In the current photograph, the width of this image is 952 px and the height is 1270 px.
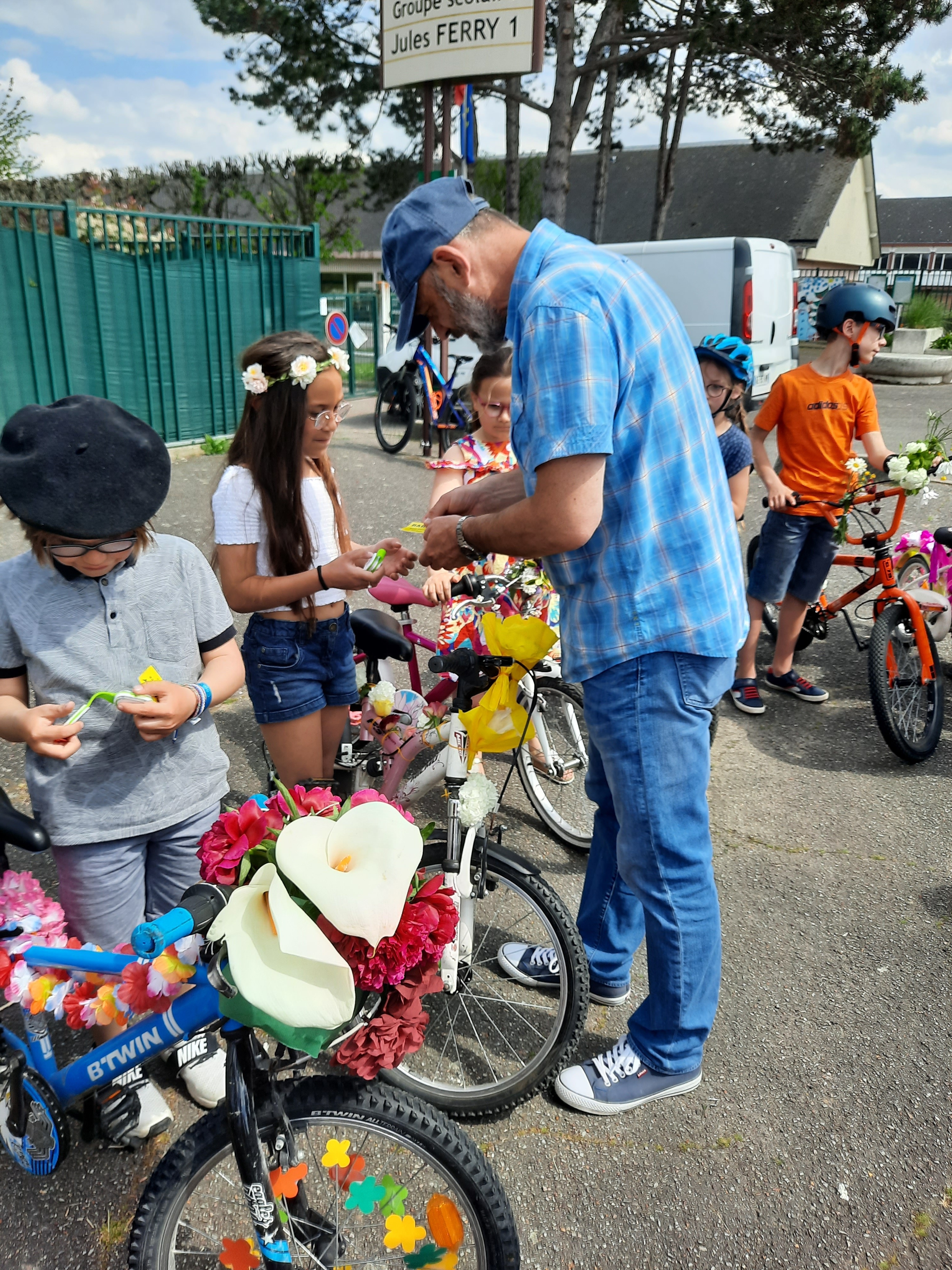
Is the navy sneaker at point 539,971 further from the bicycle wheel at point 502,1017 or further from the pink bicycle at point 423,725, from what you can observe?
the pink bicycle at point 423,725

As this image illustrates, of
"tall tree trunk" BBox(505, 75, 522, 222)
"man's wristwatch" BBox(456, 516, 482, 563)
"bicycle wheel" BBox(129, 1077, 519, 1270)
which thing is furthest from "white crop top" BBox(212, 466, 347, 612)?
"tall tree trunk" BBox(505, 75, 522, 222)

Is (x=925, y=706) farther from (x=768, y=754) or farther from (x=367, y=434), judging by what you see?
(x=367, y=434)

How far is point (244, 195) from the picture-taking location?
18094 mm

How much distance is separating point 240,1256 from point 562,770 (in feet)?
7.19

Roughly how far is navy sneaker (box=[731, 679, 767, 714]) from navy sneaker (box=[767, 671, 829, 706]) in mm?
199

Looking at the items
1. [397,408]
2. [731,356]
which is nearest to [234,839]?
[731,356]

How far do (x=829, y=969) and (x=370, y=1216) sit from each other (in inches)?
74.1

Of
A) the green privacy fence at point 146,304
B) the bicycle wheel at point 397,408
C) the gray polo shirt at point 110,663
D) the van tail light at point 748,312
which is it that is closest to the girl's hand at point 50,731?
the gray polo shirt at point 110,663

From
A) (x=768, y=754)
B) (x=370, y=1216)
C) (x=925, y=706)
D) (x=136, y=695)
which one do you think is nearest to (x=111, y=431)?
(x=136, y=695)

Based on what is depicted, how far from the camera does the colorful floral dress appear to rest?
3344 millimetres

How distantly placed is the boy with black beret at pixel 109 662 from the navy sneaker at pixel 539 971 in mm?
Answer: 904

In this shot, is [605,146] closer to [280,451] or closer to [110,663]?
[280,451]

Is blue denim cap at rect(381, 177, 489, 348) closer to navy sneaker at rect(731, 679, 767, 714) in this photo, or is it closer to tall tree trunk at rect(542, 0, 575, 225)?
navy sneaker at rect(731, 679, 767, 714)

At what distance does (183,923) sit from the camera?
1394mm
